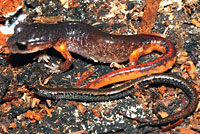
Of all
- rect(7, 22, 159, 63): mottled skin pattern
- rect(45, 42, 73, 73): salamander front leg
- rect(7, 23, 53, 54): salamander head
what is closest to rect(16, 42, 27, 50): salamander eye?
rect(7, 23, 53, 54): salamander head

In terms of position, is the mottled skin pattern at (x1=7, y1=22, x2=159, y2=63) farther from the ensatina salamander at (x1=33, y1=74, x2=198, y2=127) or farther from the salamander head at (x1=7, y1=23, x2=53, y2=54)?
the ensatina salamander at (x1=33, y1=74, x2=198, y2=127)

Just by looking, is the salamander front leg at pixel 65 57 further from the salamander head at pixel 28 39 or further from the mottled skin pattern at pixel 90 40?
the salamander head at pixel 28 39

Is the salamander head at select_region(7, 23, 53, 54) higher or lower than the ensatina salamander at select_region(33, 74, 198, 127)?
higher

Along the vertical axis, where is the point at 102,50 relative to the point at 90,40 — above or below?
below

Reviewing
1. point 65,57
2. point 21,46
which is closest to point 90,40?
point 65,57

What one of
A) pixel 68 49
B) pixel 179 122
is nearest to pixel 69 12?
pixel 68 49

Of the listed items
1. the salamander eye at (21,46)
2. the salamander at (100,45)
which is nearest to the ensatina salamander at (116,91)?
the salamander at (100,45)

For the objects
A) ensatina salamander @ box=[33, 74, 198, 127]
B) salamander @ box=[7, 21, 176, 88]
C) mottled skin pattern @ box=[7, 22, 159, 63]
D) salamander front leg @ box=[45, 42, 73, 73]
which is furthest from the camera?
salamander front leg @ box=[45, 42, 73, 73]

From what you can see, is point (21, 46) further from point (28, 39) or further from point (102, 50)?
point (102, 50)
